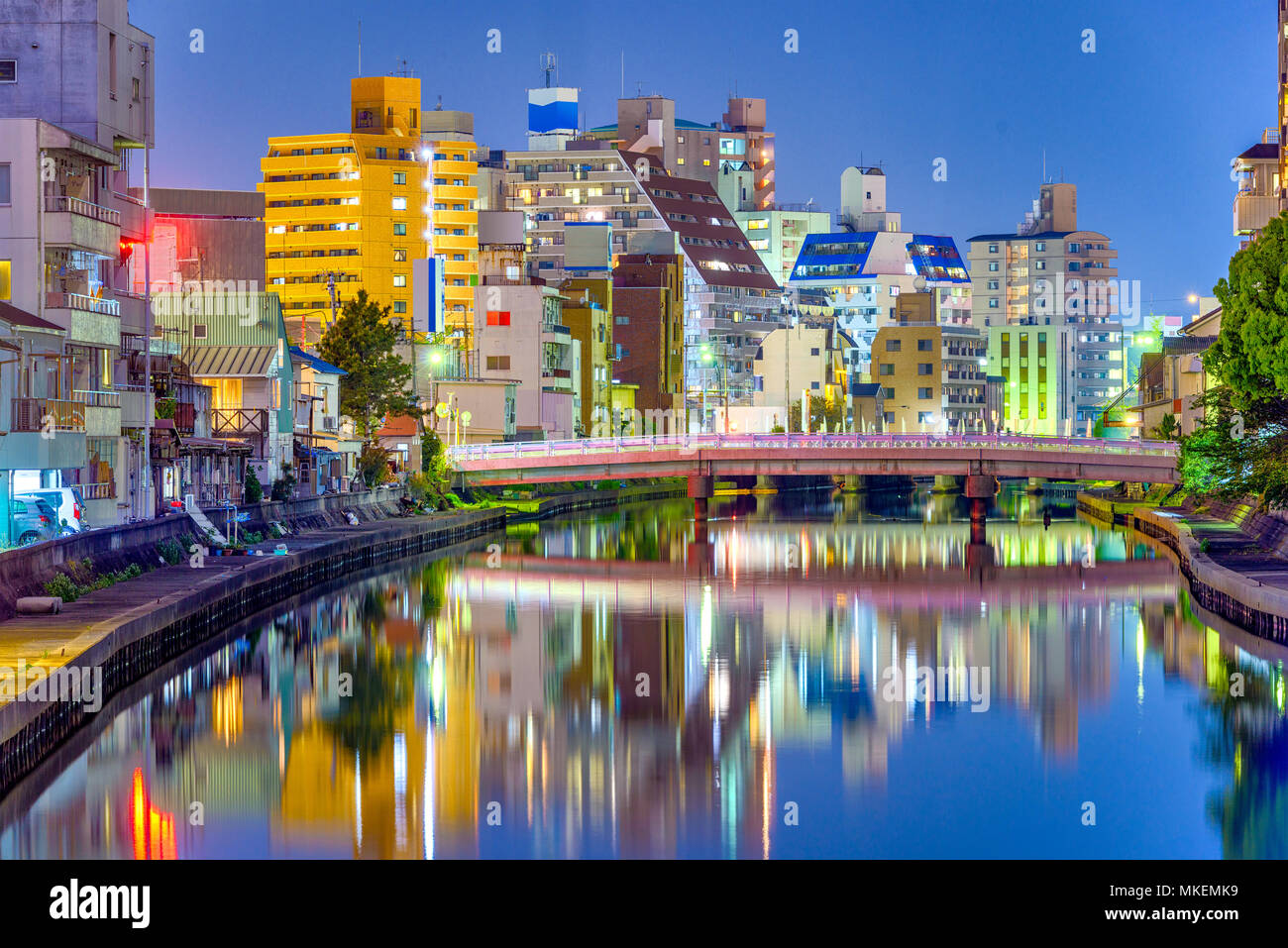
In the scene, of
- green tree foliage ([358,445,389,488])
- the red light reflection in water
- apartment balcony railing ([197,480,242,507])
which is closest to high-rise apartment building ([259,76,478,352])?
green tree foliage ([358,445,389,488])

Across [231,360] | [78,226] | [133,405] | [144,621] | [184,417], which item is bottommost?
[144,621]

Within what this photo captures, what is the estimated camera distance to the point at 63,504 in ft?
123

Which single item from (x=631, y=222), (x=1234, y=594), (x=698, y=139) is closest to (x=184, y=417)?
(x=1234, y=594)

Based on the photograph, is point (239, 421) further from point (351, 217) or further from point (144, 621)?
point (351, 217)

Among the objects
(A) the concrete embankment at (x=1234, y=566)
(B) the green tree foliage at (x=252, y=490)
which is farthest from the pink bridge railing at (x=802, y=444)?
(B) the green tree foliage at (x=252, y=490)

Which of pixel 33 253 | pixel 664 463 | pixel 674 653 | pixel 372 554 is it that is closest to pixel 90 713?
pixel 674 653

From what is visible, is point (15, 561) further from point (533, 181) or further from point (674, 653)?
point (533, 181)

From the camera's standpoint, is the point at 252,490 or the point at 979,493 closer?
the point at 252,490

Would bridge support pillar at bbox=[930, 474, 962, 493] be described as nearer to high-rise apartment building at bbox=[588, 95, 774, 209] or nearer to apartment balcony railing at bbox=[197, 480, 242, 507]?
high-rise apartment building at bbox=[588, 95, 774, 209]

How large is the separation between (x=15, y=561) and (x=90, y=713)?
4.19 meters

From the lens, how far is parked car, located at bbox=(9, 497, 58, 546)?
3566cm

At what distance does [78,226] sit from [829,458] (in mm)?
33451

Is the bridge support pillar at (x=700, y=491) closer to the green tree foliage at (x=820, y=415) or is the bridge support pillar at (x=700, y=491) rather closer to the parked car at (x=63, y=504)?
the parked car at (x=63, y=504)

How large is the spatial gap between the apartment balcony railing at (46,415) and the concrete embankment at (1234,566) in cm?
2441
